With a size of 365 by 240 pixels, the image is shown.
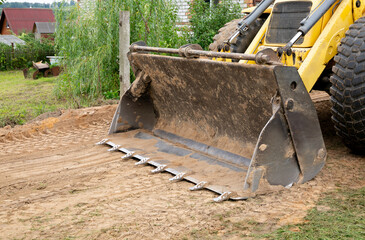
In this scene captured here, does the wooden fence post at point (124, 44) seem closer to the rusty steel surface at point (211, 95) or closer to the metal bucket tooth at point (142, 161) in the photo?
the rusty steel surface at point (211, 95)

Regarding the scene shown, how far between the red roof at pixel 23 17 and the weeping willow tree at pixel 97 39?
175ft

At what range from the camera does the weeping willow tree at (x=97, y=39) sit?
28.8 ft

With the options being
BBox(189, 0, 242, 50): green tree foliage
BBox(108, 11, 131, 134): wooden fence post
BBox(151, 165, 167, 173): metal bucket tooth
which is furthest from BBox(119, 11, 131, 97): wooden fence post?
BBox(189, 0, 242, 50): green tree foliage

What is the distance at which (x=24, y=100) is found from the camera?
995cm

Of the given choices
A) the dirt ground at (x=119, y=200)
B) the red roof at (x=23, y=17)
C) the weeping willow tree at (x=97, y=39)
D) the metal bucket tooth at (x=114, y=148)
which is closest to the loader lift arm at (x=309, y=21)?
the dirt ground at (x=119, y=200)

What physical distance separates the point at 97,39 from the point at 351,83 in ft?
18.5

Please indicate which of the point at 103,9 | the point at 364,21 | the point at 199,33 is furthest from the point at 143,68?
the point at 199,33

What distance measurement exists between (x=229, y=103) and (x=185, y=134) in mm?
896

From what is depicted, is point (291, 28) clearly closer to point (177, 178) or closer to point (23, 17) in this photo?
point (177, 178)

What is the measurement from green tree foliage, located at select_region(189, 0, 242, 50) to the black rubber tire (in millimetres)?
6573

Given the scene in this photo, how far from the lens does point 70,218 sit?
12.1 ft

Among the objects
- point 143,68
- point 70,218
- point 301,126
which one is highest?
point 143,68

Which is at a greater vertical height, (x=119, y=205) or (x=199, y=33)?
(x=199, y=33)

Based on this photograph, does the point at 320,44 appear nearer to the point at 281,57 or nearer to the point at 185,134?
the point at 281,57
